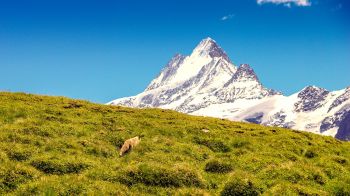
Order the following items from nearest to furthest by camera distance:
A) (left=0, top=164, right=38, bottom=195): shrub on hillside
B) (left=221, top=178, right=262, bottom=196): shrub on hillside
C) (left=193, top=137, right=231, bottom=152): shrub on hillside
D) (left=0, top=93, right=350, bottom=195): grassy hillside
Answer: (left=0, top=164, right=38, bottom=195): shrub on hillside
(left=0, top=93, right=350, bottom=195): grassy hillside
(left=221, top=178, right=262, bottom=196): shrub on hillside
(left=193, top=137, right=231, bottom=152): shrub on hillside

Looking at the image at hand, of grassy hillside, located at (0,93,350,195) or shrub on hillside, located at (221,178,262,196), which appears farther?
shrub on hillside, located at (221,178,262,196)

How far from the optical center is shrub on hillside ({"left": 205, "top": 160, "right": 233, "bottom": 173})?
27547mm

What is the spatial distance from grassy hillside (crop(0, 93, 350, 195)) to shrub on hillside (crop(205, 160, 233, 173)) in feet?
0.20

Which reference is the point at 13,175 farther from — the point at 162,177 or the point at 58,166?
the point at 162,177

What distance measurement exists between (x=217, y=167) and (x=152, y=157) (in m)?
4.19

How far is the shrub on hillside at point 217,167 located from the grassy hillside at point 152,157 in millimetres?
60

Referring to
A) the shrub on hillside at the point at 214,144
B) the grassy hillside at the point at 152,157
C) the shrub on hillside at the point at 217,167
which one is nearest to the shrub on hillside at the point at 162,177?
the grassy hillside at the point at 152,157

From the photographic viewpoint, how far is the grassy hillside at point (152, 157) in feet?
77.4

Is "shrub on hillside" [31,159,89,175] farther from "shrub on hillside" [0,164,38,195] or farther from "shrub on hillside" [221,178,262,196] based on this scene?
"shrub on hillside" [221,178,262,196]

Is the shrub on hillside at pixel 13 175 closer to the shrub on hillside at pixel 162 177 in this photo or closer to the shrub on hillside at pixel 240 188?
the shrub on hillside at pixel 162 177

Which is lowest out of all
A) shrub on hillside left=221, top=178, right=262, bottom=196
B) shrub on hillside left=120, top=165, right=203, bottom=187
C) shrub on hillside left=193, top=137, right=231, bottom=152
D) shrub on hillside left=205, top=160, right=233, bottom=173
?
shrub on hillside left=221, top=178, right=262, bottom=196

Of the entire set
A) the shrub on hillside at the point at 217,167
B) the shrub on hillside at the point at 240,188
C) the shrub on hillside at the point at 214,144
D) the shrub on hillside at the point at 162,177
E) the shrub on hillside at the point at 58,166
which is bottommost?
the shrub on hillside at the point at 240,188

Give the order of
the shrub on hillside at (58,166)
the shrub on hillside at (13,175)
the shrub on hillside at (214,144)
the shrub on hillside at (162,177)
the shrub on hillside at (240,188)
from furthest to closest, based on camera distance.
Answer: the shrub on hillside at (214,144) < the shrub on hillside at (58,166) < the shrub on hillside at (162,177) < the shrub on hillside at (240,188) < the shrub on hillside at (13,175)

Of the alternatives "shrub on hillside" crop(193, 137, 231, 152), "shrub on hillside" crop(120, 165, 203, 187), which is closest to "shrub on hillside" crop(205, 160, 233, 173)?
"shrub on hillside" crop(120, 165, 203, 187)
